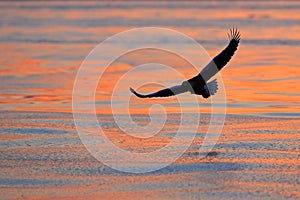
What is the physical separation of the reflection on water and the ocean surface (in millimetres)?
31

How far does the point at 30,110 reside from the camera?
38.6 feet

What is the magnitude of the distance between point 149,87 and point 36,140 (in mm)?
4249

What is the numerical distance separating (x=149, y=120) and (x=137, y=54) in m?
7.43

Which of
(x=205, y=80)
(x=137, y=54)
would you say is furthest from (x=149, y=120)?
(x=137, y=54)

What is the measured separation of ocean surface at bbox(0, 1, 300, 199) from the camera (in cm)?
798

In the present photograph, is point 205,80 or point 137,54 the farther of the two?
point 137,54

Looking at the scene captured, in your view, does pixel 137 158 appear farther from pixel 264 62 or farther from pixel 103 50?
pixel 103 50

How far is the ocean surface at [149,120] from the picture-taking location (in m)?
7.98

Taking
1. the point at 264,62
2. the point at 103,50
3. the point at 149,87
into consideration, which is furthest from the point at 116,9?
the point at 149,87

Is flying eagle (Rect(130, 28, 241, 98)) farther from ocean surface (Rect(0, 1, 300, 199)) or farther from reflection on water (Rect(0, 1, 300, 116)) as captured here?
reflection on water (Rect(0, 1, 300, 116))

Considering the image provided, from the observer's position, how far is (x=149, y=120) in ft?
36.3

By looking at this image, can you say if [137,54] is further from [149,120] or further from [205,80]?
[205,80]

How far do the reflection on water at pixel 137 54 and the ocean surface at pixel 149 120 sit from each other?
0.03m

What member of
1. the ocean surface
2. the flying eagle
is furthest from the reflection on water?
the flying eagle
